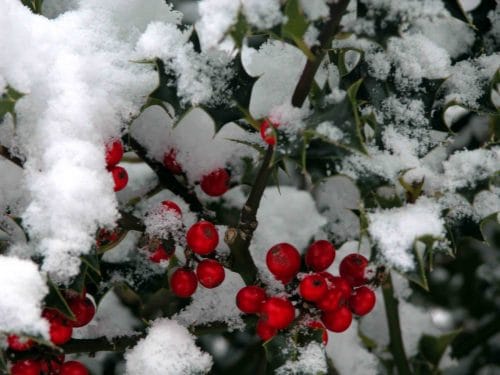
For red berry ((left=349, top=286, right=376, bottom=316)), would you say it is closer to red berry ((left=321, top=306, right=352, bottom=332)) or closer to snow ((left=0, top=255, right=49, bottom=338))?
red berry ((left=321, top=306, right=352, bottom=332))

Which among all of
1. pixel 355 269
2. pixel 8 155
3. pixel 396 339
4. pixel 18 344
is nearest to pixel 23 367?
pixel 18 344

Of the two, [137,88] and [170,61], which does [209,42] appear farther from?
[137,88]

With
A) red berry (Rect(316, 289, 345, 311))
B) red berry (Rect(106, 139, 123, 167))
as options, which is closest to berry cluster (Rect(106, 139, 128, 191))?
red berry (Rect(106, 139, 123, 167))

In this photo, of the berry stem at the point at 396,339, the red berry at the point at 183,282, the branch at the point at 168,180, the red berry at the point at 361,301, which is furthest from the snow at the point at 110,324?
the berry stem at the point at 396,339

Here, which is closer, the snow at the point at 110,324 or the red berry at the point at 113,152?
the red berry at the point at 113,152

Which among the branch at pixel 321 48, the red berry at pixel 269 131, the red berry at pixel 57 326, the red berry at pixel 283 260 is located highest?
the branch at pixel 321 48

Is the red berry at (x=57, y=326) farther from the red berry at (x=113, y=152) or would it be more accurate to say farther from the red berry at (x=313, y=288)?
the red berry at (x=313, y=288)

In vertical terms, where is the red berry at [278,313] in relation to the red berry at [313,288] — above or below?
below
